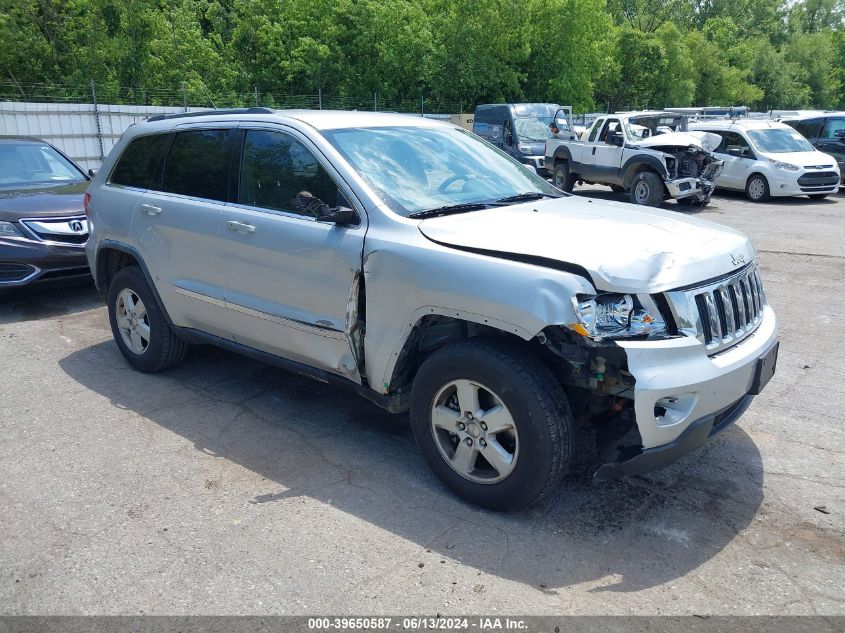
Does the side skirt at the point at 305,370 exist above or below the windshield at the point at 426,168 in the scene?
below

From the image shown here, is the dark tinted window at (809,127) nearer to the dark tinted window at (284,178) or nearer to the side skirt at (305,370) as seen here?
the dark tinted window at (284,178)

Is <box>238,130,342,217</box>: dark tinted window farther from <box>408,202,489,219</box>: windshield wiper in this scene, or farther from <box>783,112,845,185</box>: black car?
<box>783,112,845,185</box>: black car

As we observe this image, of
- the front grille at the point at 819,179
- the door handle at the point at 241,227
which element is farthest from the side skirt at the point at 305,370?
the front grille at the point at 819,179

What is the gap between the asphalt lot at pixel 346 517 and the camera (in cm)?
312

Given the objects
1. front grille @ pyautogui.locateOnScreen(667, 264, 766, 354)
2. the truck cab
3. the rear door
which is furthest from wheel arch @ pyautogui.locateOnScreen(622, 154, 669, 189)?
the rear door

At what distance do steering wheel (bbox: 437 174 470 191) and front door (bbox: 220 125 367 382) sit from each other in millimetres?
587

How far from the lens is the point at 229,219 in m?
4.68

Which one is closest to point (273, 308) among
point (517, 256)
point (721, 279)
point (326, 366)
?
point (326, 366)

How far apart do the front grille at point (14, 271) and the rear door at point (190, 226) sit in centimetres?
264

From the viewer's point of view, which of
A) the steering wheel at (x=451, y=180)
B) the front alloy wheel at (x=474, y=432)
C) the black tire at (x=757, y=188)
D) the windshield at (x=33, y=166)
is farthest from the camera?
the black tire at (x=757, y=188)

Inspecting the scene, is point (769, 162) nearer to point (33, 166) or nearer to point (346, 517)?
point (33, 166)

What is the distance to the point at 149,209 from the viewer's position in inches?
208

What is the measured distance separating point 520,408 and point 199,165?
298cm

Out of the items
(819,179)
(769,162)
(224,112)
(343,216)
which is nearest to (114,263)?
(224,112)
